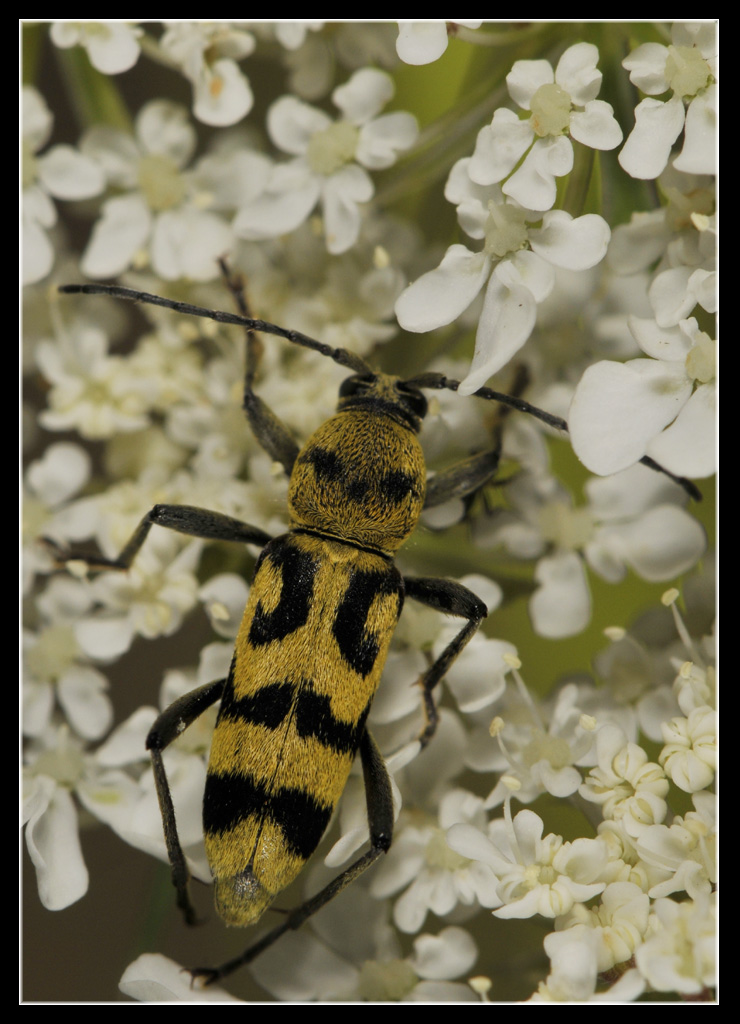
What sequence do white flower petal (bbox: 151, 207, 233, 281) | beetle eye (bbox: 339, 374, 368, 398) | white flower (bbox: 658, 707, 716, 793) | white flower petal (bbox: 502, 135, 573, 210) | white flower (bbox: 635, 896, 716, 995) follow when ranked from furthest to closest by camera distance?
white flower petal (bbox: 151, 207, 233, 281)
beetle eye (bbox: 339, 374, 368, 398)
white flower petal (bbox: 502, 135, 573, 210)
white flower (bbox: 658, 707, 716, 793)
white flower (bbox: 635, 896, 716, 995)

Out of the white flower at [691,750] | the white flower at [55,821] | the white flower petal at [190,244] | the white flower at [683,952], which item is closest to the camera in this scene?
the white flower at [683,952]

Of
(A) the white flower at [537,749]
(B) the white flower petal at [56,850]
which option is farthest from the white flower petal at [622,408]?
(B) the white flower petal at [56,850]

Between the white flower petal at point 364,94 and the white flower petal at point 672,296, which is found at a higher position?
the white flower petal at point 364,94

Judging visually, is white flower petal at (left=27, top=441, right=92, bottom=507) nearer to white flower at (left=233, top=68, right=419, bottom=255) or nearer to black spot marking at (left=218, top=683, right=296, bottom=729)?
white flower at (left=233, top=68, right=419, bottom=255)

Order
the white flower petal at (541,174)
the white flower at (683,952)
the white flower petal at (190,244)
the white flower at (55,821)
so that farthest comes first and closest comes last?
the white flower petal at (190,244), the white flower at (55,821), the white flower petal at (541,174), the white flower at (683,952)

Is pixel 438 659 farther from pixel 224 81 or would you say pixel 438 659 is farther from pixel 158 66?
pixel 158 66

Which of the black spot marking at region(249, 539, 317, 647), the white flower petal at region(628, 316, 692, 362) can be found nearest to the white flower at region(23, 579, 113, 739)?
the black spot marking at region(249, 539, 317, 647)

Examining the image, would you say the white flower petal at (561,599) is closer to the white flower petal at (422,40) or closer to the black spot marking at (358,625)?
the black spot marking at (358,625)
